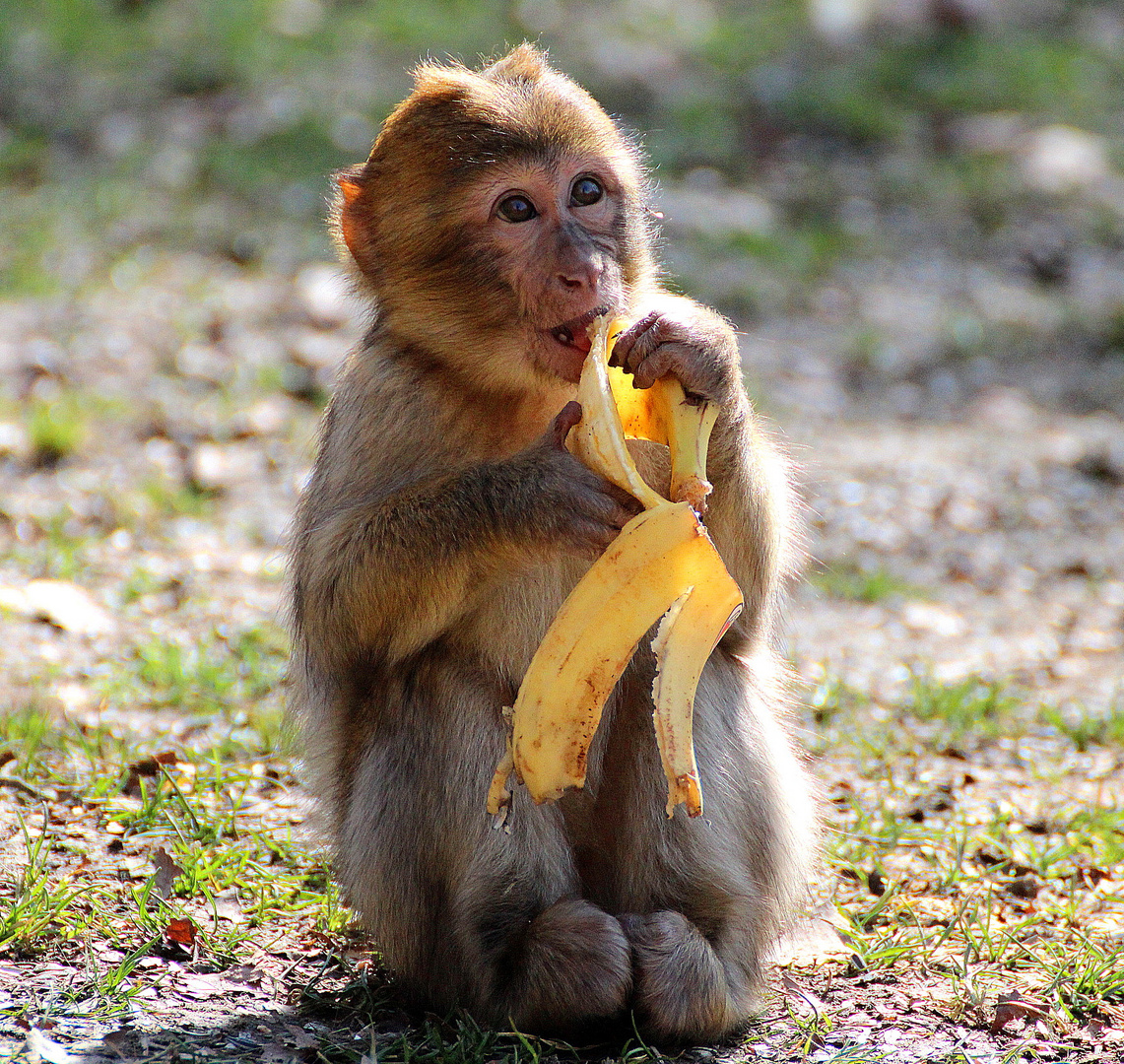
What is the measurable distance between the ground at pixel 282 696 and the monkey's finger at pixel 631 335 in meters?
1.17

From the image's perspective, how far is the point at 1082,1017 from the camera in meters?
3.20

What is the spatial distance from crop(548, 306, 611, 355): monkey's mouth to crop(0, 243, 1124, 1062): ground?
110 centimetres

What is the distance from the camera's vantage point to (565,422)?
2959 mm

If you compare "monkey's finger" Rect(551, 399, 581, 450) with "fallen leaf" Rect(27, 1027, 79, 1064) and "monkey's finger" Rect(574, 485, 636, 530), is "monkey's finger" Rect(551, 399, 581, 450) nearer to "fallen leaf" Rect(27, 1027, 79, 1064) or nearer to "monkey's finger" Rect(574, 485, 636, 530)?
"monkey's finger" Rect(574, 485, 636, 530)

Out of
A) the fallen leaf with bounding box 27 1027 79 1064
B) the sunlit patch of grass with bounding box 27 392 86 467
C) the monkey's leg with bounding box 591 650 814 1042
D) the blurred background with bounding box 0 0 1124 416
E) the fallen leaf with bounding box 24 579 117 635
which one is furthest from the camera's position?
the blurred background with bounding box 0 0 1124 416

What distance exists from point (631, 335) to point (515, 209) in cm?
48

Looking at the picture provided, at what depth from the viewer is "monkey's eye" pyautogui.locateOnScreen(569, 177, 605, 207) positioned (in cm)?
332

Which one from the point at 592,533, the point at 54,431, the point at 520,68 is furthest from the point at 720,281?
the point at 592,533

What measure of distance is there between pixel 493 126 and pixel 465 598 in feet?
3.33

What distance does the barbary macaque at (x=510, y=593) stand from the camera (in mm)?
2963

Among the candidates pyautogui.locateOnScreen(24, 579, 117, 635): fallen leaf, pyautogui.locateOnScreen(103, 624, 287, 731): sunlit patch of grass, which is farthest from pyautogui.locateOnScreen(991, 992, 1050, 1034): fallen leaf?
pyautogui.locateOnScreen(24, 579, 117, 635): fallen leaf

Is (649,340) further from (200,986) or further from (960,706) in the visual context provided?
(960,706)

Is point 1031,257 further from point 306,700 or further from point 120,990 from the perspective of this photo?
point 120,990

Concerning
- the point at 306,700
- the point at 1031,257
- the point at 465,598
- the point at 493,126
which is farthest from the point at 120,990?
the point at 1031,257
